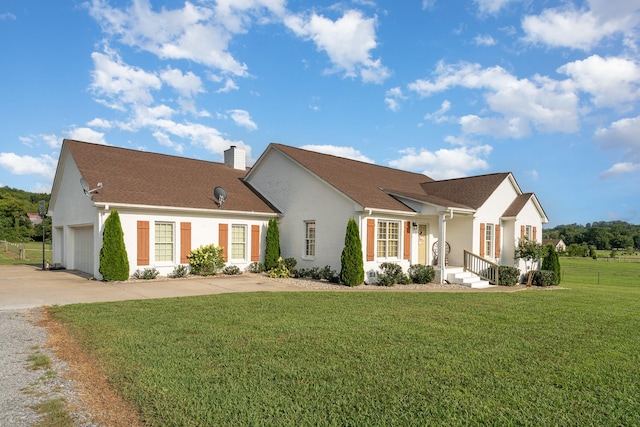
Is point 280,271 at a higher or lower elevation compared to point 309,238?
lower

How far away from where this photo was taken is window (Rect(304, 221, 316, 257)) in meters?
17.1

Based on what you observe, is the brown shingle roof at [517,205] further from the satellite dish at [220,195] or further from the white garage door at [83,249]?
the white garage door at [83,249]

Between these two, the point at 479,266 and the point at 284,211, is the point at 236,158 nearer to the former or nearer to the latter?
the point at 284,211

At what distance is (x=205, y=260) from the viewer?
52.5 feet

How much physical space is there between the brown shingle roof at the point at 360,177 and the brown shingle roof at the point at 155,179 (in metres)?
2.95

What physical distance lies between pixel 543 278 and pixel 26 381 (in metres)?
19.0

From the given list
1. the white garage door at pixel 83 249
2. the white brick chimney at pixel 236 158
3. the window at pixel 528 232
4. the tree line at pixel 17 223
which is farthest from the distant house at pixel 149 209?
the tree line at pixel 17 223

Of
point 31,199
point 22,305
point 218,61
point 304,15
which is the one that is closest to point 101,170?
point 218,61

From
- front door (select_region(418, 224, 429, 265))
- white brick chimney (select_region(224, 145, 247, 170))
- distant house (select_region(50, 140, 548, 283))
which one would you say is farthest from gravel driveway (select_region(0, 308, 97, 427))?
white brick chimney (select_region(224, 145, 247, 170))

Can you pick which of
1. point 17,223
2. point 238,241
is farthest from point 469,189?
point 17,223

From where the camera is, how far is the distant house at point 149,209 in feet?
48.1

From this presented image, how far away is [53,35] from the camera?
532 inches

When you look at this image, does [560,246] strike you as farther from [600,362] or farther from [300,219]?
[600,362]

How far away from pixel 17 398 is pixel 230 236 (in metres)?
13.0
